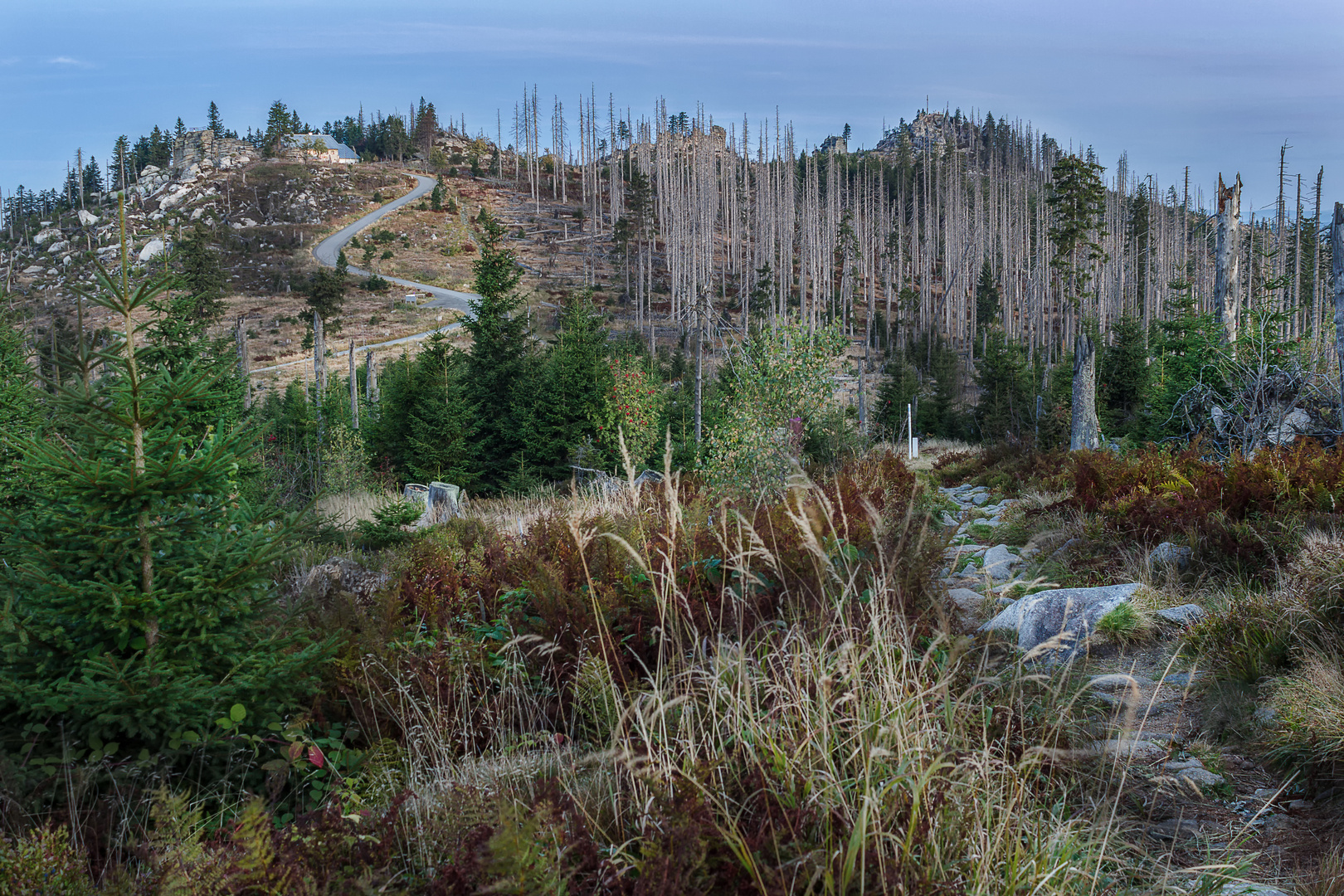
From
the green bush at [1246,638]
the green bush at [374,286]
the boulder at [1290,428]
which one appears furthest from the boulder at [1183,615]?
the green bush at [374,286]

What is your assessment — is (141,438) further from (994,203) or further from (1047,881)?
(994,203)

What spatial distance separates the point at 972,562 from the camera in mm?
6883

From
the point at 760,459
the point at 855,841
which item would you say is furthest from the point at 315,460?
the point at 855,841

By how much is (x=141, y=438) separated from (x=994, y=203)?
6795 centimetres

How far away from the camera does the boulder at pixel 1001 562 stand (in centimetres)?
636

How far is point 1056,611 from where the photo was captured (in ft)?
16.3

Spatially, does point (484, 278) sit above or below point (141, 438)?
above

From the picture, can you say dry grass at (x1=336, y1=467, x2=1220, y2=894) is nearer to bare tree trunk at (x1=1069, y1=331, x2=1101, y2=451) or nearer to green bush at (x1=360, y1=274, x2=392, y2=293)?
bare tree trunk at (x1=1069, y1=331, x2=1101, y2=451)

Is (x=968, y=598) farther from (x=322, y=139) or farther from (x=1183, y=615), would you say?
(x=322, y=139)

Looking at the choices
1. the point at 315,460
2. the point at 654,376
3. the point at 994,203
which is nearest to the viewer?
the point at 654,376

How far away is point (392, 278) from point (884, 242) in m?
36.7

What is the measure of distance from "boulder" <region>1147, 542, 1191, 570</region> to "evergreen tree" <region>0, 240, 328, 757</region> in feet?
19.4

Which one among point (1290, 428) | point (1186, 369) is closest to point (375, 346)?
point (1186, 369)

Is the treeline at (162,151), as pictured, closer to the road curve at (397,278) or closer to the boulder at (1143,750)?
the road curve at (397,278)
